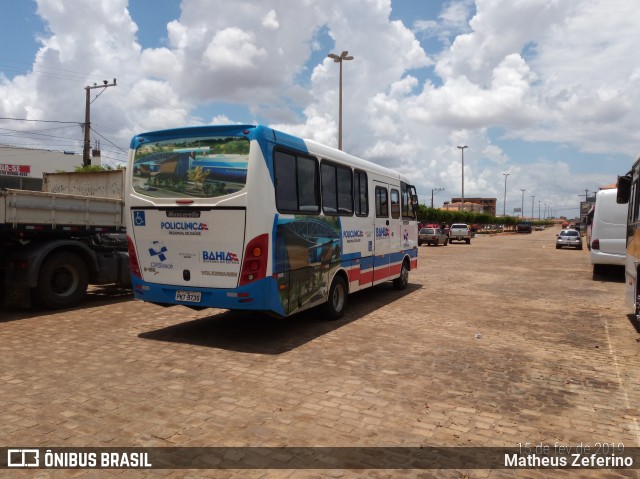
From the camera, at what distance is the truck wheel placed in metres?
9.11

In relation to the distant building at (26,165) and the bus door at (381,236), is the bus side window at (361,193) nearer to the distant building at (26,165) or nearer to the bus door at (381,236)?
the bus door at (381,236)

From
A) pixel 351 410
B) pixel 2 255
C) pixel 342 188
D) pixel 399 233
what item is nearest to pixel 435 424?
pixel 351 410

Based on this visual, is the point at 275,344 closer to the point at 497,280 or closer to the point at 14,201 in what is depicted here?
the point at 14,201

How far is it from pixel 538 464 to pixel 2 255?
963 cm

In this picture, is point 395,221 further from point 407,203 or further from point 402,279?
point 402,279

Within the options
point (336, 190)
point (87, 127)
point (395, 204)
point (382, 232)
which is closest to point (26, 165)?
point (87, 127)

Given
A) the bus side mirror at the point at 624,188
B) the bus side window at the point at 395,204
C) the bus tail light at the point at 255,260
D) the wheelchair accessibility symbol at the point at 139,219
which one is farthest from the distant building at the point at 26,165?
the bus side mirror at the point at 624,188

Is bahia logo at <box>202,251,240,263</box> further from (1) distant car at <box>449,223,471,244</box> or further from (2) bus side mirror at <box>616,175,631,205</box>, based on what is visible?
(1) distant car at <box>449,223,471,244</box>

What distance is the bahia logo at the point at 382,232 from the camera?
34.4 feet

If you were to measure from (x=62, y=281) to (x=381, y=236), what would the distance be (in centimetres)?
686

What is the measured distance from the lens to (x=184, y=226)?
6875 mm

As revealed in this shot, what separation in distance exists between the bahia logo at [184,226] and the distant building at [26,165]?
38832 millimetres

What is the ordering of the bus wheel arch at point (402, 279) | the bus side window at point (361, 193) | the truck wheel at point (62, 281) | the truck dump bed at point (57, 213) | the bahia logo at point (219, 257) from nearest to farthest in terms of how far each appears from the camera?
the bahia logo at point (219, 257), the truck dump bed at point (57, 213), the truck wheel at point (62, 281), the bus side window at point (361, 193), the bus wheel arch at point (402, 279)

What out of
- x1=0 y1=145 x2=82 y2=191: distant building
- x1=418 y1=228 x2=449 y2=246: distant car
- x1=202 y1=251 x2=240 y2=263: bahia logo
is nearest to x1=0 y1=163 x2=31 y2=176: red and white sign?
x1=0 y1=145 x2=82 y2=191: distant building
